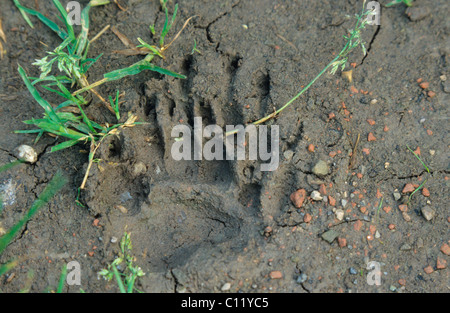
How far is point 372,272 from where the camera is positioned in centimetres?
199

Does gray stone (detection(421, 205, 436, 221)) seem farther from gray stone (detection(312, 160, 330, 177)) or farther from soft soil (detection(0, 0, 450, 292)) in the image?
gray stone (detection(312, 160, 330, 177))

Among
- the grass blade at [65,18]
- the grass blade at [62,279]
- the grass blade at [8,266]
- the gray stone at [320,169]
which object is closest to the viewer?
the grass blade at [62,279]

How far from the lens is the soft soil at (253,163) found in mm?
2014

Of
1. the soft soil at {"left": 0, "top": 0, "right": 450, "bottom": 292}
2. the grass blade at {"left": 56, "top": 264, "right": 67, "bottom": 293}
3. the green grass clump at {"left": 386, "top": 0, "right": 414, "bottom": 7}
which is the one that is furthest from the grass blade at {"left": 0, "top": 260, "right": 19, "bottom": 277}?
the green grass clump at {"left": 386, "top": 0, "right": 414, "bottom": 7}

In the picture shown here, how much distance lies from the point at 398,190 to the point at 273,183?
60cm

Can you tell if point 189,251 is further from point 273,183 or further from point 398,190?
point 398,190

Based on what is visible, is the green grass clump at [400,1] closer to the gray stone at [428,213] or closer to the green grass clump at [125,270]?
the gray stone at [428,213]

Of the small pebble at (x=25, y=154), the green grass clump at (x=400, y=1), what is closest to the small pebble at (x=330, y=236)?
the green grass clump at (x=400, y=1)

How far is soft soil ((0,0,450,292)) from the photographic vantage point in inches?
79.3

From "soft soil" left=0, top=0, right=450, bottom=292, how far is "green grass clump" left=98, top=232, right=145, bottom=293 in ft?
0.13

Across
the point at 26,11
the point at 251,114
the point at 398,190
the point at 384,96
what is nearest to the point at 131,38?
the point at 26,11

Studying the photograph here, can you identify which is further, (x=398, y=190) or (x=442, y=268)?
(x=398, y=190)

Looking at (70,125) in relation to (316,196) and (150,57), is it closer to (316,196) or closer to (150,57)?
(150,57)

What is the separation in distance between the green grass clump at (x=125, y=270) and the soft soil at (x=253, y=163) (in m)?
0.04
